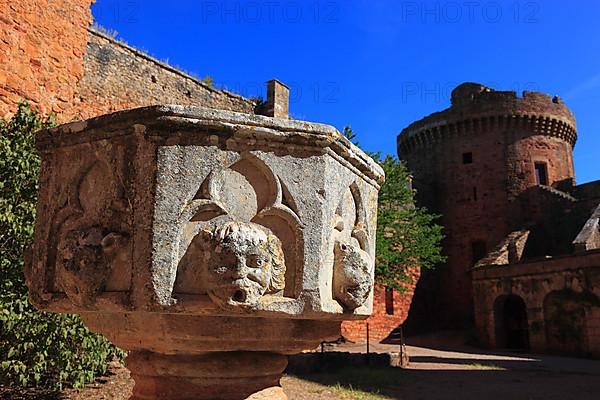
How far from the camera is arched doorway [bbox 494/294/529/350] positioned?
19328mm

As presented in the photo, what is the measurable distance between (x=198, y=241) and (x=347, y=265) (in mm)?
875

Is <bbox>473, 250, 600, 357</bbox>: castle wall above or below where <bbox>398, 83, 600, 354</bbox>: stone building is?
below

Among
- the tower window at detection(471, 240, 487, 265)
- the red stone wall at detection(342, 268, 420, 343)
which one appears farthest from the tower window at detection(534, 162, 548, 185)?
the red stone wall at detection(342, 268, 420, 343)

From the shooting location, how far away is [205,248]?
2486 mm

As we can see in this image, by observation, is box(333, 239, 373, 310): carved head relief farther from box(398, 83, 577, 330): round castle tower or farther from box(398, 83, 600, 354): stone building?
box(398, 83, 577, 330): round castle tower

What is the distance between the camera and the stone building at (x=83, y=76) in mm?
9070

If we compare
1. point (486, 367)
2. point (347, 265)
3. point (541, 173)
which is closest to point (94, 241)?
point (347, 265)

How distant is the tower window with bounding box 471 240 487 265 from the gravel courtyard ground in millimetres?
12212

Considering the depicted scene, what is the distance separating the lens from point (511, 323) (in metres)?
19.8

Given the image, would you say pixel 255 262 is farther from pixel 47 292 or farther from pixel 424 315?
pixel 424 315

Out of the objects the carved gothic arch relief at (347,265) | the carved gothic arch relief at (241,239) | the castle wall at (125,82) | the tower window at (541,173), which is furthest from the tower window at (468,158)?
the carved gothic arch relief at (241,239)

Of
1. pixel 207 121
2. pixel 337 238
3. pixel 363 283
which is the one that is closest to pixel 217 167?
pixel 207 121

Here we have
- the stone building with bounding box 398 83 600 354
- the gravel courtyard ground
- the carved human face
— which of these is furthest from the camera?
the stone building with bounding box 398 83 600 354

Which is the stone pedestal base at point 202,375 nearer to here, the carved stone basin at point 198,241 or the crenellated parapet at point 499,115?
the carved stone basin at point 198,241
